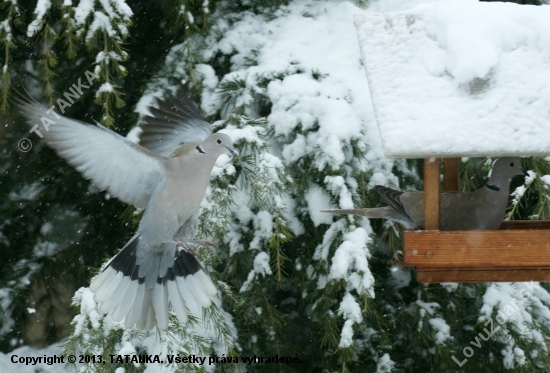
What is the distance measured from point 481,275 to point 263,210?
1.10 m

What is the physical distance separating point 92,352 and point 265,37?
5.93 feet

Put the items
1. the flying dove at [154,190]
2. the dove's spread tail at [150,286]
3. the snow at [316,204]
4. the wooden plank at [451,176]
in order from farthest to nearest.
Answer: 1. the snow at [316,204]
2. the wooden plank at [451,176]
3. the dove's spread tail at [150,286]
4. the flying dove at [154,190]

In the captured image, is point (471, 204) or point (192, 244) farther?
point (192, 244)

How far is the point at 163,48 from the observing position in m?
3.79

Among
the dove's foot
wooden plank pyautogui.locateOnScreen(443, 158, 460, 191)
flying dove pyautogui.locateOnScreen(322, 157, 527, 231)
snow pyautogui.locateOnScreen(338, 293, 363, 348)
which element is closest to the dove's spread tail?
the dove's foot

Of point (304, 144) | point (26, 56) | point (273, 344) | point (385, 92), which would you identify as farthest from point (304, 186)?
point (26, 56)

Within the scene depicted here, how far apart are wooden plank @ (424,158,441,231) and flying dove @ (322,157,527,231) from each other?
0.18 metres

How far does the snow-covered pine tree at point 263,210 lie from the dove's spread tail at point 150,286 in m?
0.14

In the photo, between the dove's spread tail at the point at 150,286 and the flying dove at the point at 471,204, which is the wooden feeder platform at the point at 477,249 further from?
the dove's spread tail at the point at 150,286

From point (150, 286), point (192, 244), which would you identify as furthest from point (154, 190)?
point (150, 286)

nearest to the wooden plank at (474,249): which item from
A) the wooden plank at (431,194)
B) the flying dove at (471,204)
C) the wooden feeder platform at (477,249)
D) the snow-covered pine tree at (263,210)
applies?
the wooden feeder platform at (477,249)

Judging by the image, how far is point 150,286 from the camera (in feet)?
9.43

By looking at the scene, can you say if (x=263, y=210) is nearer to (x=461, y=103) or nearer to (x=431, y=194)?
(x=431, y=194)

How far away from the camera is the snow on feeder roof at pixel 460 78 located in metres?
2.05
